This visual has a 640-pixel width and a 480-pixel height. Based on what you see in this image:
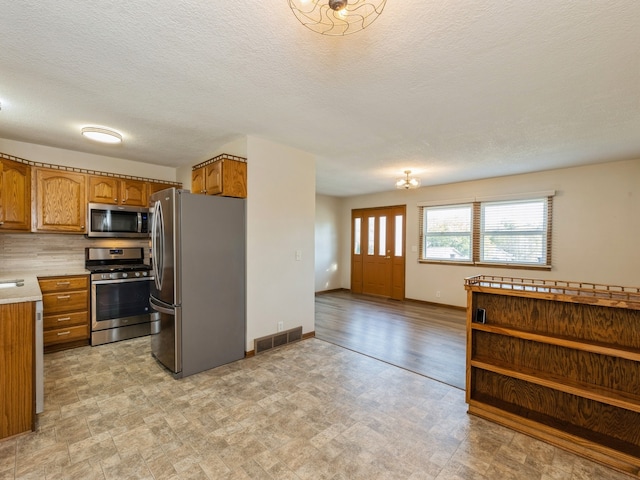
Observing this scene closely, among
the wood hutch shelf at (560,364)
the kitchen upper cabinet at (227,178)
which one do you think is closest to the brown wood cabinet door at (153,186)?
the kitchen upper cabinet at (227,178)

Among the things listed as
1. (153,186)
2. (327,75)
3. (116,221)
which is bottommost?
(116,221)

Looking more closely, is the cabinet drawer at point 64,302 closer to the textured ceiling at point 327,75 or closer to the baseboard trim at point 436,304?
the textured ceiling at point 327,75

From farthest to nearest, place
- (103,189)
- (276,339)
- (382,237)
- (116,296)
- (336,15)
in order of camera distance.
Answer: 1. (382,237)
2. (103,189)
3. (116,296)
4. (276,339)
5. (336,15)

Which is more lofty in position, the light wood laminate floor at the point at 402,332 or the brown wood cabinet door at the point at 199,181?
the brown wood cabinet door at the point at 199,181

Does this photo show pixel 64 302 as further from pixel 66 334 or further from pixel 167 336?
pixel 167 336

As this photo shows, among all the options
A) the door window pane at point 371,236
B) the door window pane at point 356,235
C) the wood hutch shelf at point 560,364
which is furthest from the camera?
the door window pane at point 356,235

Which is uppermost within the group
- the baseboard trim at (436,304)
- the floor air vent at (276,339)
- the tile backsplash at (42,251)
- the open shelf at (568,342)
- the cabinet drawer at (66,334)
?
the tile backsplash at (42,251)

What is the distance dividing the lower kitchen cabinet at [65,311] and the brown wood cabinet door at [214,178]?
6.53 feet

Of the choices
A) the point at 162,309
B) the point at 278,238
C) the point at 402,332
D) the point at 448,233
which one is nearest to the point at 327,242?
the point at 448,233

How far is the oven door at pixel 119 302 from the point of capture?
3.62 metres

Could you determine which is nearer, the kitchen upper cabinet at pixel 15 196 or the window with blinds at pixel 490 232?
the kitchen upper cabinet at pixel 15 196

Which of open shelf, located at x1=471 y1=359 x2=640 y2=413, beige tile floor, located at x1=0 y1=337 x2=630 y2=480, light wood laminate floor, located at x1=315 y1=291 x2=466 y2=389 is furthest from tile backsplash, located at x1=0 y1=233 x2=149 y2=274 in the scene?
open shelf, located at x1=471 y1=359 x2=640 y2=413

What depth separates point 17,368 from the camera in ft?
6.55

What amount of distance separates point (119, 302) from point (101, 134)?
2143mm
